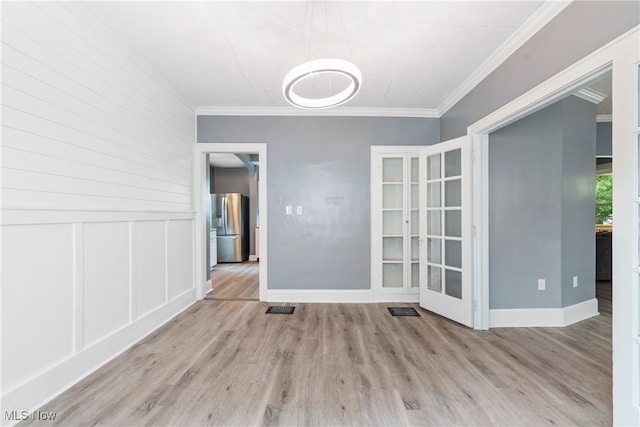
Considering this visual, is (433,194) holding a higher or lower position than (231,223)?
higher

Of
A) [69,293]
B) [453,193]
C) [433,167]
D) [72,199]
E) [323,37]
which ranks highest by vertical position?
[323,37]

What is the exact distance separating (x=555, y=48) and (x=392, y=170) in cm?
208

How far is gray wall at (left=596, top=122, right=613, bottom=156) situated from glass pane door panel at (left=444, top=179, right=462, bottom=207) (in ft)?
9.54

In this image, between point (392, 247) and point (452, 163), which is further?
point (392, 247)

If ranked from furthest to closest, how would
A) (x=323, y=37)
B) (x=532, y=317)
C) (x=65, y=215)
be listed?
(x=532, y=317) < (x=323, y=37) < (x=65, y=215)

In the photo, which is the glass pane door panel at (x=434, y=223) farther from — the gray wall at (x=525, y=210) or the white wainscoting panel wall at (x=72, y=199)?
the white wainscoting panel wall at (x=72, y=199)

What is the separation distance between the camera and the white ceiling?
1922 mm

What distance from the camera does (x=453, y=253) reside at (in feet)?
10.2

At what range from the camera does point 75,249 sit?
1.90 metres

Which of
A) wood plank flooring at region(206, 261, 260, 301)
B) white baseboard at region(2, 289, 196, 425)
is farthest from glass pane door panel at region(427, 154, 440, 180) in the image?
white baseboard at region(2, 289, 196, 425)

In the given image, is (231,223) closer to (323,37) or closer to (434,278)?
(434,278)

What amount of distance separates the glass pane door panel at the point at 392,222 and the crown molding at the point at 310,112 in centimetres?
136

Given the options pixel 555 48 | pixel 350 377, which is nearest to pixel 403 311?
pixel 350 377

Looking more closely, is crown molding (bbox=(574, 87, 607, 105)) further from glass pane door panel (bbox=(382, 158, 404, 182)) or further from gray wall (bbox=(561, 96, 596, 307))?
glass pane door panel (bbox=(382, 158, 404, 182))
